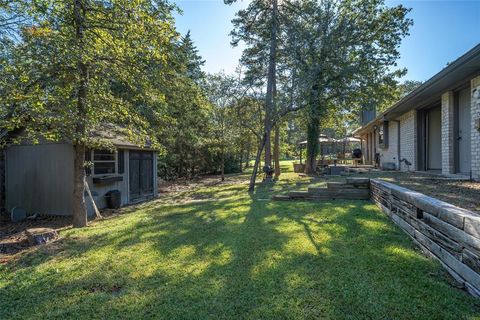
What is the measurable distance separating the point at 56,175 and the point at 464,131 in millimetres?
12260

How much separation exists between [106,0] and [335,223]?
21.5 ft

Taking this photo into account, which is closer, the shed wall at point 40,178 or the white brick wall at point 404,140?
the shed wall at point 40,178

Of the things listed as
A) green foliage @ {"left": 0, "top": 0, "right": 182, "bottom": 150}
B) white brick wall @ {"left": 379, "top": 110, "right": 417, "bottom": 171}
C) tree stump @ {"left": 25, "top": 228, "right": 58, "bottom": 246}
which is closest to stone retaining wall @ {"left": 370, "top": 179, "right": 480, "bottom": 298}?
green foliage @ {"left": 0, "top": 0, "right": 182, "bottom": 150}

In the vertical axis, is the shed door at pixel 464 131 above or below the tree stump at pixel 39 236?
above

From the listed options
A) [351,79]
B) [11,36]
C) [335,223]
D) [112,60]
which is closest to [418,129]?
[351,79]

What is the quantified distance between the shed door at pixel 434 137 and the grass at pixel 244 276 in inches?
278

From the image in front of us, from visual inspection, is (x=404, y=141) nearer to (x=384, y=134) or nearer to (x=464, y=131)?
(x=384, y=134)

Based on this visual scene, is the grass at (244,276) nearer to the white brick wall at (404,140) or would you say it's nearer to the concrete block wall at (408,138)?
the concrete block wall at (408,138)

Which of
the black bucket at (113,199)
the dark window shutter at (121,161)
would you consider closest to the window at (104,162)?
the dark window shutter at (121,161)

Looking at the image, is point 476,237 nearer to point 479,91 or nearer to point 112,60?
point 479,91

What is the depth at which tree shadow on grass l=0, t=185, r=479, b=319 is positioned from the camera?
2.25 metres

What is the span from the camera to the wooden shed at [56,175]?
8.79 m

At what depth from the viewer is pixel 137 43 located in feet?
20.5

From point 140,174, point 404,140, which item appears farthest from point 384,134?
point 140,174
